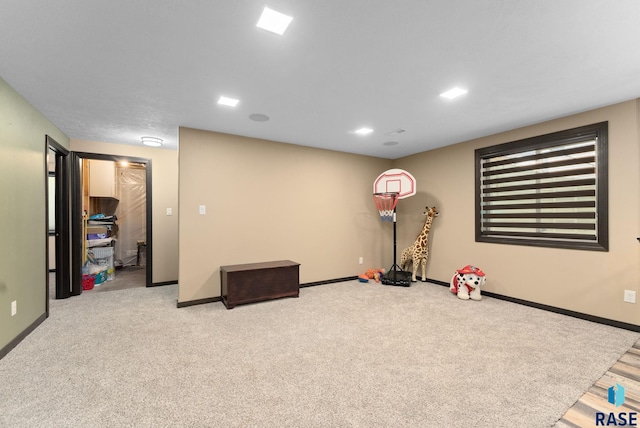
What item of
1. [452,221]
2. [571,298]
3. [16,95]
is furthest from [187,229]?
[571,298]

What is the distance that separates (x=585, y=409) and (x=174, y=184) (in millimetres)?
5489

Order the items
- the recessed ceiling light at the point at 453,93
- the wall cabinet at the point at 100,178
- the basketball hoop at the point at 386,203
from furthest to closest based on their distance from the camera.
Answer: the wall cabinet at the point at 100,178 → the basketball hoop at the point at 386,203 → the recessed ceiling light at the point at 453,93

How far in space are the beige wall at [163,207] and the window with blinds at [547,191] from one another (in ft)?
16.2

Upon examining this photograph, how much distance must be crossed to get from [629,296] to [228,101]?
458 cm

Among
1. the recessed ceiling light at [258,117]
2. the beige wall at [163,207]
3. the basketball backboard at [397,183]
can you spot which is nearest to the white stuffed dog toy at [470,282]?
the basketball backboard at [397,183]

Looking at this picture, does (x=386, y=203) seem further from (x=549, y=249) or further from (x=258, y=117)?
(x=258, y=117)

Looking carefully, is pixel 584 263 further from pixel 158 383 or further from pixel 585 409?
pixel 158 383

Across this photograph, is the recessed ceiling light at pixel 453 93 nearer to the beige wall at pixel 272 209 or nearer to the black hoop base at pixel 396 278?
the beige wall at pixel 272 209

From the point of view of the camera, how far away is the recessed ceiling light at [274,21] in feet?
5.37

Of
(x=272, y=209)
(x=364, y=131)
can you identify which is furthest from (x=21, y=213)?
(x=364, y=131)

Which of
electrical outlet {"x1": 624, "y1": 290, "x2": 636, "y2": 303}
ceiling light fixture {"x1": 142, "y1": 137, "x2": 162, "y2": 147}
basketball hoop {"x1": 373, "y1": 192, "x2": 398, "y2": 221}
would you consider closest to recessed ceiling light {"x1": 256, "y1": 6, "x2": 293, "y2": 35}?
ceiling light fixture {"x1": 142, "y1": 137, "x2": 162, "y2": 147}

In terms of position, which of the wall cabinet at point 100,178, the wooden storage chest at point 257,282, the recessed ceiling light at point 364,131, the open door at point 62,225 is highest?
the recessed ceiling light at point 364,131

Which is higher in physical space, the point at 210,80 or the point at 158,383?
the point at 210,80

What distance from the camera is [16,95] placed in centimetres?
260
